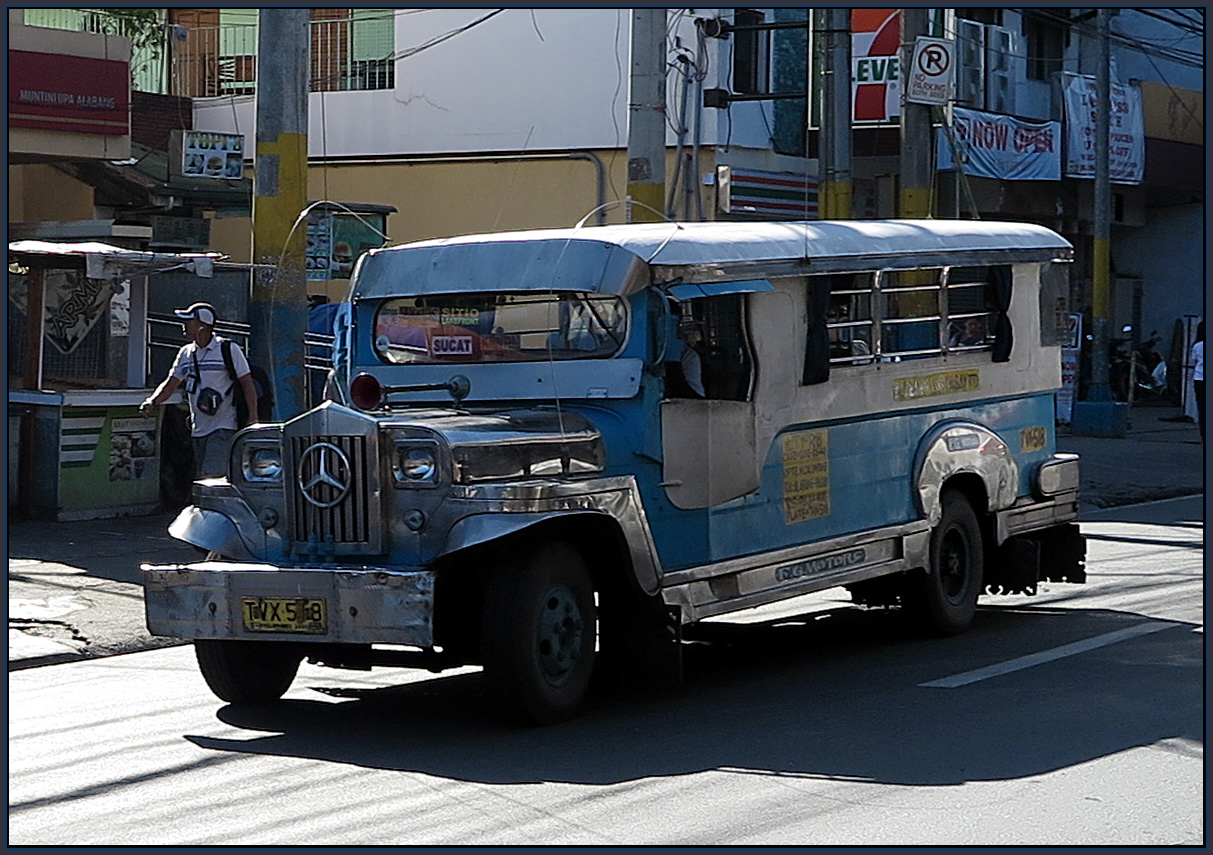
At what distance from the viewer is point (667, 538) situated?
808 centimetres

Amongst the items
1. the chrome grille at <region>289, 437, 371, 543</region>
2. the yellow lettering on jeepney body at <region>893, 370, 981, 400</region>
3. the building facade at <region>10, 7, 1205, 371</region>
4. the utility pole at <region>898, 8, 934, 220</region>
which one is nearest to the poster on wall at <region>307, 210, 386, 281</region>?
the building facade at <region>10, 7, 1205, 371</region>

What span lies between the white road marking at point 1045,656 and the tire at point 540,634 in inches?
74.8

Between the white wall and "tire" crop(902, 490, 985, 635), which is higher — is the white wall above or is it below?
above

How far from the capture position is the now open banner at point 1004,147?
1027 inches

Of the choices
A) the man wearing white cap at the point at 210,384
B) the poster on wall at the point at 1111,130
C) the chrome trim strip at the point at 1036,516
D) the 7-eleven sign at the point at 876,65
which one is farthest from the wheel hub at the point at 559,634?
the poster on wall at the point at 1111,130

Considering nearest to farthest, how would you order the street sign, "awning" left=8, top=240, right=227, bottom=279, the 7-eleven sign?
Answer: 1. "awning" left=8, top=240, right=227, bottom=279
2. the street sign
3. the 7-eleven sign

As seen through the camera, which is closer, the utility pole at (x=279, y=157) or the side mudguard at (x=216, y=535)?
the side mudguard at (x=216, y=535)

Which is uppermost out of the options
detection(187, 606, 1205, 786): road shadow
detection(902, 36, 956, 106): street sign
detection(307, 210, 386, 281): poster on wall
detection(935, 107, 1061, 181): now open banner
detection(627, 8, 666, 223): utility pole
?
detection(935, 107, 1061, 181): now open banner

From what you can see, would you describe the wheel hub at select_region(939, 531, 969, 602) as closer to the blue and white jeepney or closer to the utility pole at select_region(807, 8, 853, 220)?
the blue and white jeepney

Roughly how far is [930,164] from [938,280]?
6.91m

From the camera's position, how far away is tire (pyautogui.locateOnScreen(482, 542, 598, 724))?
7184 mm

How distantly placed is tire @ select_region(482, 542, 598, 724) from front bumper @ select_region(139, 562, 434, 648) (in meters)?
0.34

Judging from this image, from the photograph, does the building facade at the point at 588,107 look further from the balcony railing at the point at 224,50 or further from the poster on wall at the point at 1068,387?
the poster on wall at the point at 1068,387

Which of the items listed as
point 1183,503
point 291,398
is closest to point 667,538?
point 291,398
